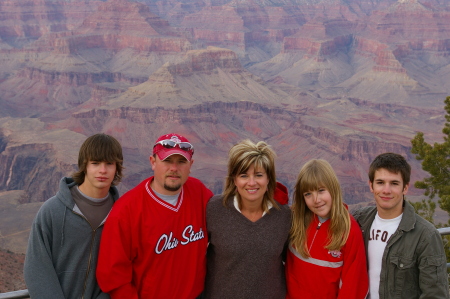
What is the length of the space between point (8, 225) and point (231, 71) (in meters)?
70.3

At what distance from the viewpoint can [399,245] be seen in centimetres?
602

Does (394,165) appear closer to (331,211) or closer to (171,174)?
(331,211)

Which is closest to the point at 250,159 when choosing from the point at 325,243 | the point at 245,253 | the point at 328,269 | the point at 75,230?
the point at 245,253

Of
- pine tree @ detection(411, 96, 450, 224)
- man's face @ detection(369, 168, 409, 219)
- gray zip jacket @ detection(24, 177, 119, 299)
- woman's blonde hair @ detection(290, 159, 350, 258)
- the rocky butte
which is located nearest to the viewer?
gray zip jacket @ detection(24, 177, 119, 299)

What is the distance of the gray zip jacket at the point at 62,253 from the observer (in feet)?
18.1

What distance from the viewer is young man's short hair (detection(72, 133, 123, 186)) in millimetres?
5902

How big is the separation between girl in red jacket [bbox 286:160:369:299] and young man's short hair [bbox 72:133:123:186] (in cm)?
229

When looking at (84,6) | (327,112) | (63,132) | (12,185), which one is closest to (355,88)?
(327,112)

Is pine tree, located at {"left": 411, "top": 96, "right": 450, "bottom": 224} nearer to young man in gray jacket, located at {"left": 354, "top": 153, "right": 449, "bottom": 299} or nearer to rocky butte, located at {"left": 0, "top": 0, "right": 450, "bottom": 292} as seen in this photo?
young man in gray jacket, located at {"left": 354, "top": 153, "right": 449, "bottom": 299}

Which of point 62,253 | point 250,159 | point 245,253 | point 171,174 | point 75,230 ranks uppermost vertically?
point 250,159

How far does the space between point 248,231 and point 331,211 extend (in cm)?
104

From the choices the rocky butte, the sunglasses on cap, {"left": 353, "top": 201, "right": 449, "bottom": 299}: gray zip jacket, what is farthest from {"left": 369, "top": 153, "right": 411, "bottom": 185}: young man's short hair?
the rocky butte

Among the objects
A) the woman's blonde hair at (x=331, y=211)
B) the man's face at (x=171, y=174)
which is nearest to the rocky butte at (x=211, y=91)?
the man's face at (x=171, y=174)

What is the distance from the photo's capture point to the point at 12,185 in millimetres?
68750
